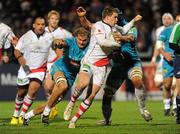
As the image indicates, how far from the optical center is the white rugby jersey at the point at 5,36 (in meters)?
16.2

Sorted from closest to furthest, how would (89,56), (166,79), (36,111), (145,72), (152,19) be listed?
(89,56), (36,111), (166,79), (145,72), (152,19)

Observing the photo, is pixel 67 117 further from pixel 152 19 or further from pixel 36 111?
pixel 152 19

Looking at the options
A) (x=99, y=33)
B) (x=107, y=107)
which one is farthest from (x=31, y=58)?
(x=99, y=33)

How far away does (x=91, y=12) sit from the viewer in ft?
99.2

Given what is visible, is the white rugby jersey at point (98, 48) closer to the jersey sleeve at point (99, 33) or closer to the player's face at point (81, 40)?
the jersey sleeve at point (99, 33)

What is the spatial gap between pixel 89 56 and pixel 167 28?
5447 millimetres

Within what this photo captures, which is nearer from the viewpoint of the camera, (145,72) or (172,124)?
(172,124)

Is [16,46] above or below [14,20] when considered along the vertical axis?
above

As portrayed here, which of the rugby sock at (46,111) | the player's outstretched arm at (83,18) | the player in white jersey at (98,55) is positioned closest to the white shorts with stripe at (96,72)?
the player in white jersey at (98,55)

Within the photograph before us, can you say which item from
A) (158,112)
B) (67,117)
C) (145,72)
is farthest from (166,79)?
(145,72)

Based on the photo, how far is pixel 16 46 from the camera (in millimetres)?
16641

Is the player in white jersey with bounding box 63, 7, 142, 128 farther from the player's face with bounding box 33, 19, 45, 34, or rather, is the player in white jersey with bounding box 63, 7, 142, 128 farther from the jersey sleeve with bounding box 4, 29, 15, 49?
the jersey sleeve with bounding box 4, 29, 15, 49

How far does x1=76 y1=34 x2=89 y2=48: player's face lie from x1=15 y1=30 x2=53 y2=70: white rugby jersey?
1375mm

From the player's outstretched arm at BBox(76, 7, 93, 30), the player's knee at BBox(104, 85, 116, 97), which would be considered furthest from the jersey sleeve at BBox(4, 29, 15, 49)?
the player's knee at BBox(104, 85, 116, 97)
